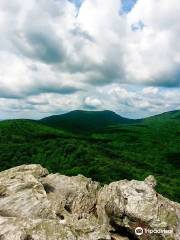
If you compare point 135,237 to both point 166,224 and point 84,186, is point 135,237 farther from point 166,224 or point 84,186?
point 84,186

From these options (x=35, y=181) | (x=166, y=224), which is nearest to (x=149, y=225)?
(x=166, y=224)

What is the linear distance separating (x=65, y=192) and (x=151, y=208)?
41.7 feet

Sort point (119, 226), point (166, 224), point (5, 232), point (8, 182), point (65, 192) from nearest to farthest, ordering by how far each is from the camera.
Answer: point (5, 232) < point (166, 224) < point (119, 226) < point (8, 182) < point (65, 192)

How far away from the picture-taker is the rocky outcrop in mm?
32094

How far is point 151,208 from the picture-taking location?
38.6 m

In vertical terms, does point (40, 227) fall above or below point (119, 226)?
above

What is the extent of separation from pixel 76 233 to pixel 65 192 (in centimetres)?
1433

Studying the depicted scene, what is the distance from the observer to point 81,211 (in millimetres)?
44656

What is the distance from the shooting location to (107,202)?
43.4 metres

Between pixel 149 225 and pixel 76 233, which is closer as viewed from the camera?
pixel 76 233

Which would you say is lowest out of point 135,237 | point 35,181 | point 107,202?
point 135,237

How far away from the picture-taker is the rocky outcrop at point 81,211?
3209 centimetres

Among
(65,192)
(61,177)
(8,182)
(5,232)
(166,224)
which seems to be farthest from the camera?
(61,177)

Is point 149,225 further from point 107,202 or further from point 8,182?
point 8,182
